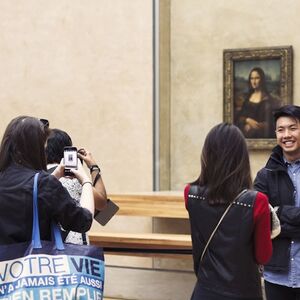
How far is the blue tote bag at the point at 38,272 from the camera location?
3.29 metres

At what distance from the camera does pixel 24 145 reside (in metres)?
3.47

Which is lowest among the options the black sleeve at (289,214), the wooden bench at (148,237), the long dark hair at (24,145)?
the wooden bench at (148,237)

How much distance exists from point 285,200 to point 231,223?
883 millimetres

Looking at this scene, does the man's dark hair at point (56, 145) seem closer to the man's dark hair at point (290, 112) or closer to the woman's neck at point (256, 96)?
the man's dark hair at point (290, 112)

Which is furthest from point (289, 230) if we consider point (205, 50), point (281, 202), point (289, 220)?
point (205, 50)

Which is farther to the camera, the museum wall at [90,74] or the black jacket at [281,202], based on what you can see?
the museum wall at [90,74]

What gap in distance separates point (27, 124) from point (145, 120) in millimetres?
6229

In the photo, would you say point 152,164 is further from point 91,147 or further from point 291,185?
point 291,185

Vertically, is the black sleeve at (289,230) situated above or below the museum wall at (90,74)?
below

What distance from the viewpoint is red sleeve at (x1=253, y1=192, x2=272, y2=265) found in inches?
135

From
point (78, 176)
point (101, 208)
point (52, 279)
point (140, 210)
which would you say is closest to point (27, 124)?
point (78, 176)

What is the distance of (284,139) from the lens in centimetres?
433

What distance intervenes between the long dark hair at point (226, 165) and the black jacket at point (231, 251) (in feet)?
0.17

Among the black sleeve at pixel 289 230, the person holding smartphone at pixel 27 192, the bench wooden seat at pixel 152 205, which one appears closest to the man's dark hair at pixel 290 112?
the black sleeve at pixel 289 230
